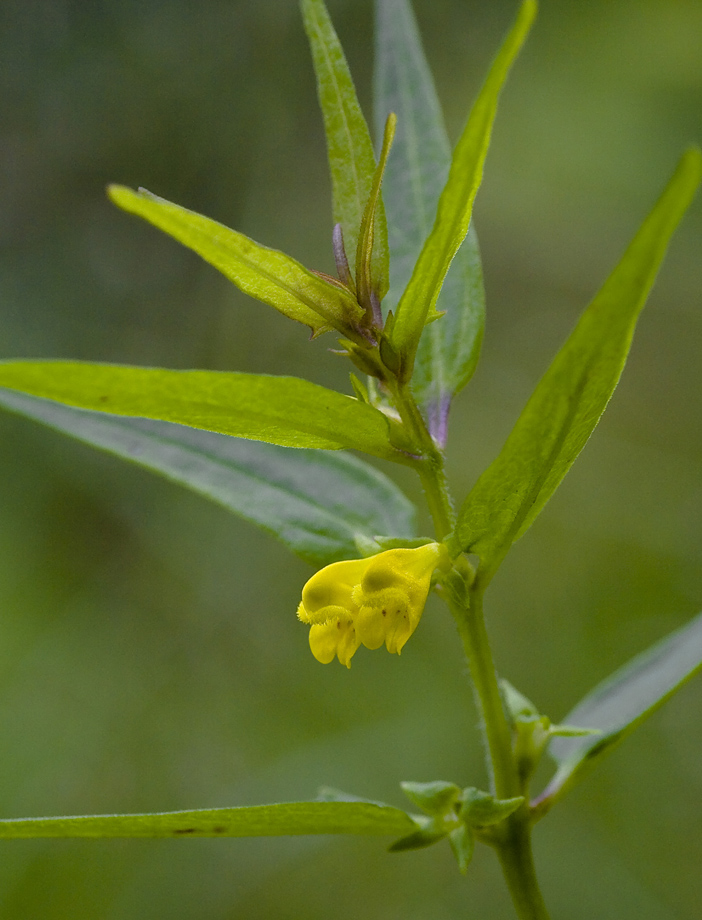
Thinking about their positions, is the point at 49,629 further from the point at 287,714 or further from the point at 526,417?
the point at 526,417

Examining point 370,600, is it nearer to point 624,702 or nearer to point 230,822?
point 230,822

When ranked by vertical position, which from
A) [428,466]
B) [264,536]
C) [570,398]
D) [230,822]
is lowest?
[264,536]

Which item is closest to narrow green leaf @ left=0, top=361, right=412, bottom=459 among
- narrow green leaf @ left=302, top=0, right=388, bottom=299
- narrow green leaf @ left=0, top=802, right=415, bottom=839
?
narrow green leaf @ left=302, top=0, right=388, bottom=299

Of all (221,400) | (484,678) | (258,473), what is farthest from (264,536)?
(221,400)

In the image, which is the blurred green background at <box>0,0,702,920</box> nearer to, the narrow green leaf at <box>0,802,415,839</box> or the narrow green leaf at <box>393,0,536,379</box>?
the narrow green leaf at <box>0,802,415,839</box>

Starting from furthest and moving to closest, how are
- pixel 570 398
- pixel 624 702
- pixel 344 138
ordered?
pixel 624 702, pixel 344 138, pixel 570 398

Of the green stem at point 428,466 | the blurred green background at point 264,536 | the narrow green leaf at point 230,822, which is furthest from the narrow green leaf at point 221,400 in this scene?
the blurred green background at point 264,536
